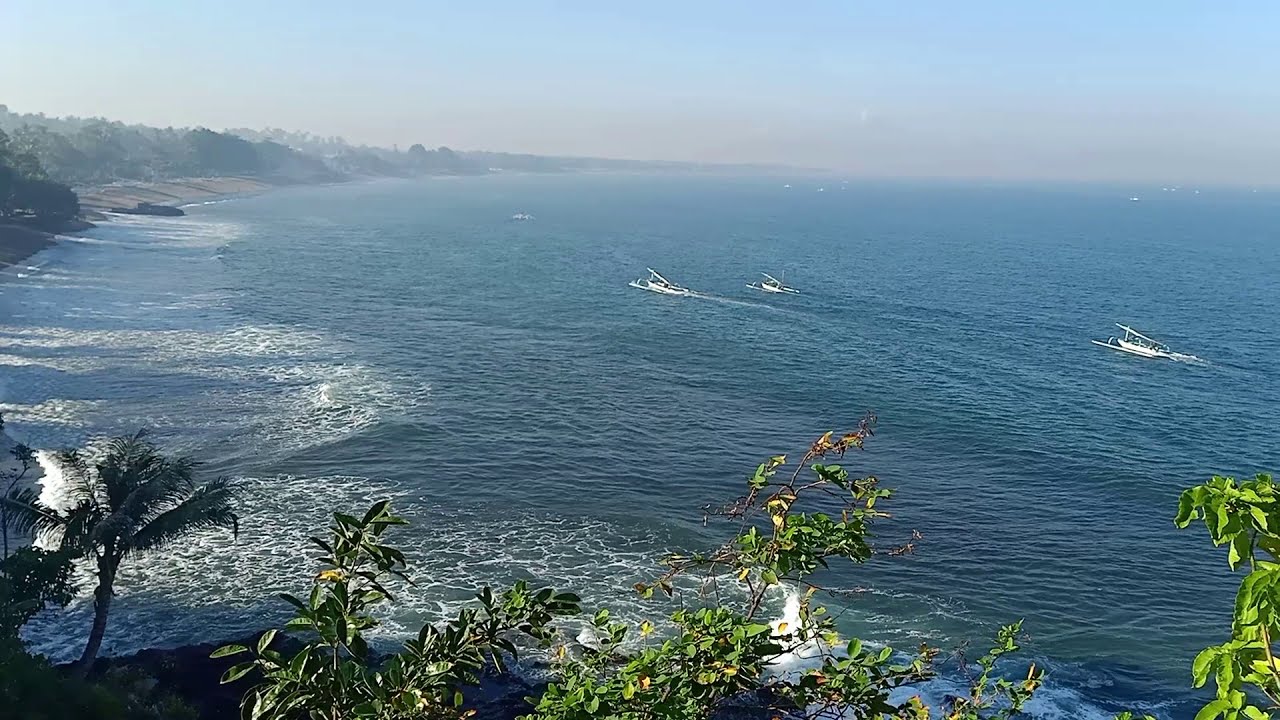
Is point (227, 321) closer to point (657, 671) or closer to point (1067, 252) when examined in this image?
point (657, 671)

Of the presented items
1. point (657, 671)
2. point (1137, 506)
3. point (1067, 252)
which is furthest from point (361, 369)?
point (1067, 252)

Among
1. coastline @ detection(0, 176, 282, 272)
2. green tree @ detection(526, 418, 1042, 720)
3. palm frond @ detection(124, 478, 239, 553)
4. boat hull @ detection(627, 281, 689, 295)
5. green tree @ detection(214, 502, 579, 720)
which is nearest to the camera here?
green tree @ detection(214, 502, 579, 720)

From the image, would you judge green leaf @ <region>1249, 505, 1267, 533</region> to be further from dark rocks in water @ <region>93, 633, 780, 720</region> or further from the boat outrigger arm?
the boat outrigger arm

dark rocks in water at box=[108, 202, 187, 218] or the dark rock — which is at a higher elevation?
dark rocks in water at box=[108, 202, 187, 218]

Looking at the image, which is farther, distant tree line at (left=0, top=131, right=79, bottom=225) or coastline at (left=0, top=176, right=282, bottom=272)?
distant tree line at (left=0, top=131, right=79, bottom=225)

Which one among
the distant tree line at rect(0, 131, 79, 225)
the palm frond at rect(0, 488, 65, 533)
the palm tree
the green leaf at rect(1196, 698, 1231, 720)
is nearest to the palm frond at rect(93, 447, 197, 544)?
the palm tree

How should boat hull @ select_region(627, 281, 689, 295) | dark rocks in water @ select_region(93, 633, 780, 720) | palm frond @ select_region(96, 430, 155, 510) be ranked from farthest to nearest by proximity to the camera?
boat hull @ select_region(627, 281, 689, 295)
dark rocks in water @ select_region(93, 633, 780, 720)
palm frond @ select_region(96, 430, 155, 510)

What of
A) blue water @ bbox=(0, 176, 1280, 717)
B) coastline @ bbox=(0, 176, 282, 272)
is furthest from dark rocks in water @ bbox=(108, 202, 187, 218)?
blue water @ bbox=(0, 176, 1280, 717)

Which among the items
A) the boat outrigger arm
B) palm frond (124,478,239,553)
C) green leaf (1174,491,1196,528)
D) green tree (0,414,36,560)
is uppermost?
green leaf (1174,491,1196,528)
